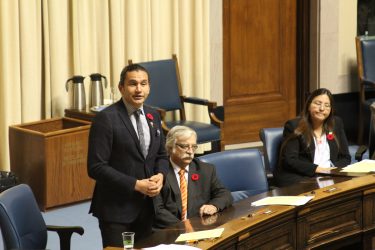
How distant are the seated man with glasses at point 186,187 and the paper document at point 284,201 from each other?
0.64 feet

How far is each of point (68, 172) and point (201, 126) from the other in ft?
4.58

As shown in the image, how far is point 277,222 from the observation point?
17.1ft

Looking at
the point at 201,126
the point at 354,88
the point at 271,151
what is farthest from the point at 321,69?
the point at 271,151

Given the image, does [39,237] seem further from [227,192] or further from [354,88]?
[354,88]

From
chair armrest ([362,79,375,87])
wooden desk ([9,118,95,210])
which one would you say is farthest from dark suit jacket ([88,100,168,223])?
Answer: chair armrest ([362,79,375,87])

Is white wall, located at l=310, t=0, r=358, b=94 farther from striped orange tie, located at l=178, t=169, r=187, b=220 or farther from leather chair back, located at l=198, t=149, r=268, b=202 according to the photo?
striped orange tie, located at l=178, t=169, r=187, b=220

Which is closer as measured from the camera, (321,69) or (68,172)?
(68,172)

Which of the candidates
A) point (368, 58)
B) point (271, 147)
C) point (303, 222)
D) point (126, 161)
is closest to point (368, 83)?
point (368, 58)

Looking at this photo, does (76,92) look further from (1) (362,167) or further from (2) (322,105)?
(1) (362,167)

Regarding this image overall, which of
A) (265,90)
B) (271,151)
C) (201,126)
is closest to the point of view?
(271,151)

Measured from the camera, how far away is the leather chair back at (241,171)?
19.4ft

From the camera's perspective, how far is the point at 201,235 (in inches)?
186

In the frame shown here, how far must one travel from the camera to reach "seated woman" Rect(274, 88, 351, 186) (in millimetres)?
6527

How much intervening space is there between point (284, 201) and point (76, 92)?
3232mm
